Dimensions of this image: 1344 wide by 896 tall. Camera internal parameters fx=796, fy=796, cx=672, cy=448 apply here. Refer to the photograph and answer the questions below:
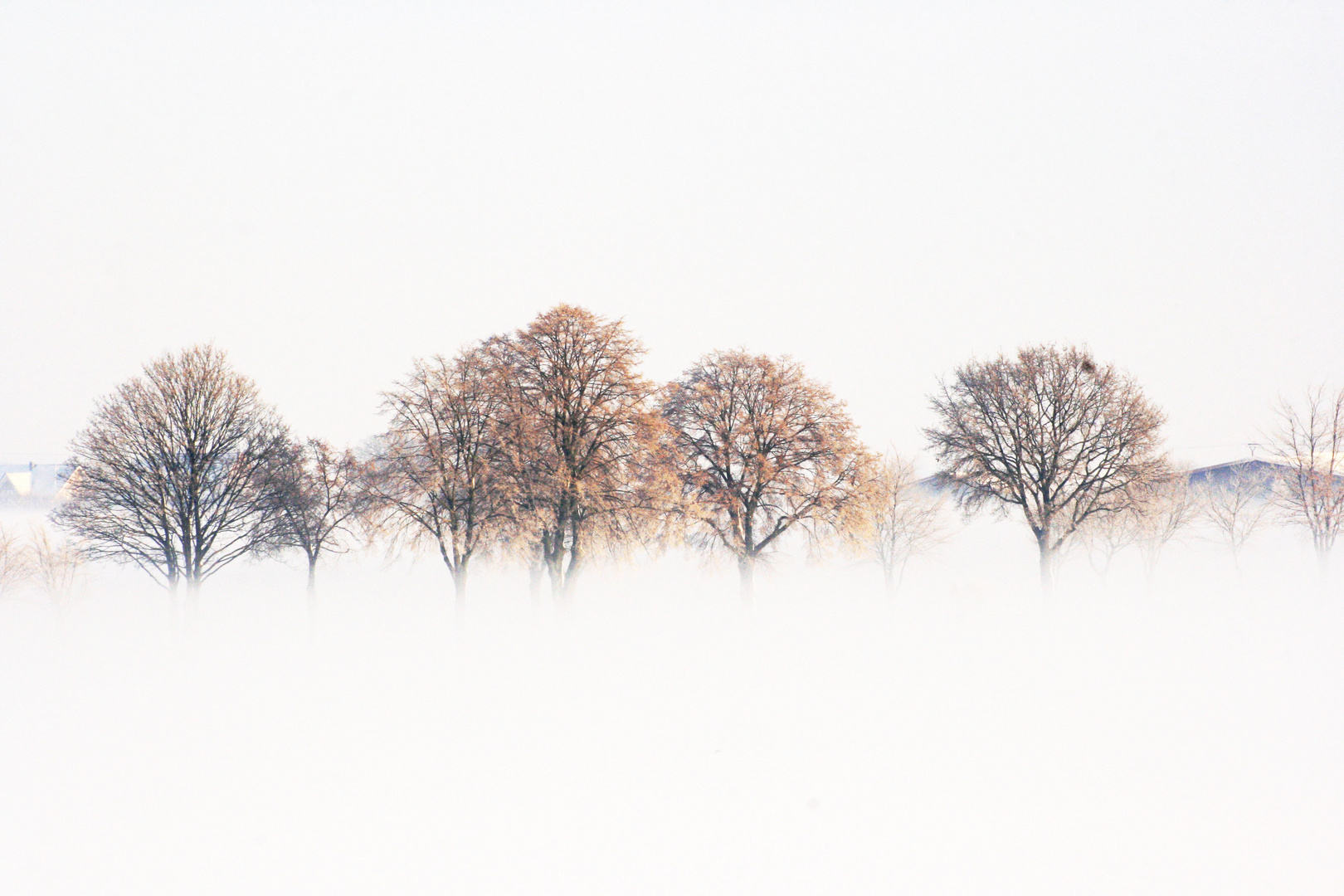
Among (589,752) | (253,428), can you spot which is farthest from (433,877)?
(253,428)

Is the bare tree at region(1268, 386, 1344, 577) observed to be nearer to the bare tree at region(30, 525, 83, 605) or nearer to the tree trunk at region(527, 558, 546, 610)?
the tree trunk at region(527, 558, 546, 610)

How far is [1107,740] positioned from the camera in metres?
15.5

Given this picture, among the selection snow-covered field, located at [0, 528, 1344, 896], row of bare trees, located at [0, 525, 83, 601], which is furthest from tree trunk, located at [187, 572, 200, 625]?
row of bare trees, located at [0, 525, 83, 601]

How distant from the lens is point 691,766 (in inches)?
571

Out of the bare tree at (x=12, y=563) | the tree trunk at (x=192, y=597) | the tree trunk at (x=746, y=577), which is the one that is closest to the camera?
the tree trunk at (x=192, y=597)

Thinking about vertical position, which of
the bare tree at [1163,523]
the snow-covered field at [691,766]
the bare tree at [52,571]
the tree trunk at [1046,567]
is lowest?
the snow-covered field at [691,766]

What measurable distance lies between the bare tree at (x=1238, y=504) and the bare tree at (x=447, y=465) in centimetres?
4219

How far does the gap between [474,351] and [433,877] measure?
78.8 feet

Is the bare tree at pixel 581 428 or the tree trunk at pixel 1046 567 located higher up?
the bare tree at pixel 581 428

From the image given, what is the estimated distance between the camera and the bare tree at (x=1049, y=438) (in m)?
33.8

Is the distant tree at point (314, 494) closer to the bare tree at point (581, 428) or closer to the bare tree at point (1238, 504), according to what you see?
the bare tree at point (581, 428)

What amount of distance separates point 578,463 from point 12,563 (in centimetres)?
4239

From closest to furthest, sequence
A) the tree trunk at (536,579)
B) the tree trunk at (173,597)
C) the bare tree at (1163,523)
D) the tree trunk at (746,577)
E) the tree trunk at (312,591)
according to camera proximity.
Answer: the tree trunk at (536,579), the tree trunk at (173,597), the tree trunk at (746,577), the tree trunk at (312,591), the bare tree at (1163,523)

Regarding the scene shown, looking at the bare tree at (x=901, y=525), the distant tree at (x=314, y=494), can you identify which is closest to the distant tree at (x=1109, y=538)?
the bare tree at (x=901, y=525)
